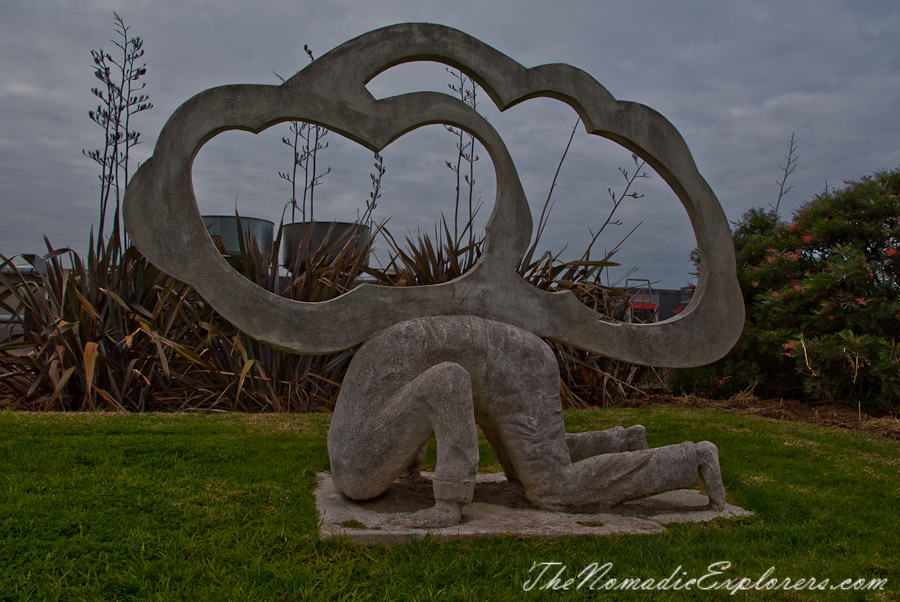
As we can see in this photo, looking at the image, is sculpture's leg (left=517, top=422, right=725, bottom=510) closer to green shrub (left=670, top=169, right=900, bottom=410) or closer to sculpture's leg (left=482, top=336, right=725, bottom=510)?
sculpture's leg (left=482, top=336, right=725, bottom=510)

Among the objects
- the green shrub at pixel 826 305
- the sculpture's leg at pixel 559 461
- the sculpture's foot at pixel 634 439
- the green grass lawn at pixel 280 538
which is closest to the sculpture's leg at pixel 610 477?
the sculpture's leg at pixel 559 461

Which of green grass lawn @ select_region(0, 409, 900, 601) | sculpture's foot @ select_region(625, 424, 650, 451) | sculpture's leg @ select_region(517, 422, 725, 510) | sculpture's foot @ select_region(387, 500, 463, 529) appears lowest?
green grass lawn @ select_region(0, 409, 900, 601)

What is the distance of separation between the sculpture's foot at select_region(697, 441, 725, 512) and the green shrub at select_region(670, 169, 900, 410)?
9.41ft

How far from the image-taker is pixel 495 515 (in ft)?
9.54

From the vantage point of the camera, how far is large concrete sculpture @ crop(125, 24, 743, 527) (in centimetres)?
279

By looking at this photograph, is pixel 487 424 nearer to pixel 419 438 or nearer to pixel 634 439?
pixel 419 438

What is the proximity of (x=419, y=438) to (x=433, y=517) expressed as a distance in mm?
327

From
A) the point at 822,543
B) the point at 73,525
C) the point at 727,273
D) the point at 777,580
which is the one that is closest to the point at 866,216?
the point at 727,273

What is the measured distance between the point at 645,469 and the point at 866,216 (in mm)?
4444

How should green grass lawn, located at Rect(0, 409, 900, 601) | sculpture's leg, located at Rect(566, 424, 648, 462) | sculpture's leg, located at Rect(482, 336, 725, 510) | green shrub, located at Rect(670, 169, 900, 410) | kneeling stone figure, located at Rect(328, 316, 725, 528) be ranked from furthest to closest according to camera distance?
green shrub, located at Rect(670, 169, 900, 410)
sculpture's leg, located at Rect(566, 424, 648, 462)
sculpture's leg, located at Rect(482, 336, 725, 510)
kneeling stone figure, located at Rect(328, 316, 725, 528)
green grass lawn, located at Rect(0, 409, 900, 601)

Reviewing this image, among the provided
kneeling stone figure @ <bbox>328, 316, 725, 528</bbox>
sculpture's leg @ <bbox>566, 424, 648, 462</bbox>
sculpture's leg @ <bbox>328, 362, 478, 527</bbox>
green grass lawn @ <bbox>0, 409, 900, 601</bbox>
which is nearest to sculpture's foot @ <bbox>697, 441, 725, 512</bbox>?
kneeling stone figure @ <bbox>328, 316, 725, 528</bbox>

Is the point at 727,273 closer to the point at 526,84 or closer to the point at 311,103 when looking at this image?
the point at 526,84

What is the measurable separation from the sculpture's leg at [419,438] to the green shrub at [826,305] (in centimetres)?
400

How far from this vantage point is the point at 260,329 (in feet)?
9.64
